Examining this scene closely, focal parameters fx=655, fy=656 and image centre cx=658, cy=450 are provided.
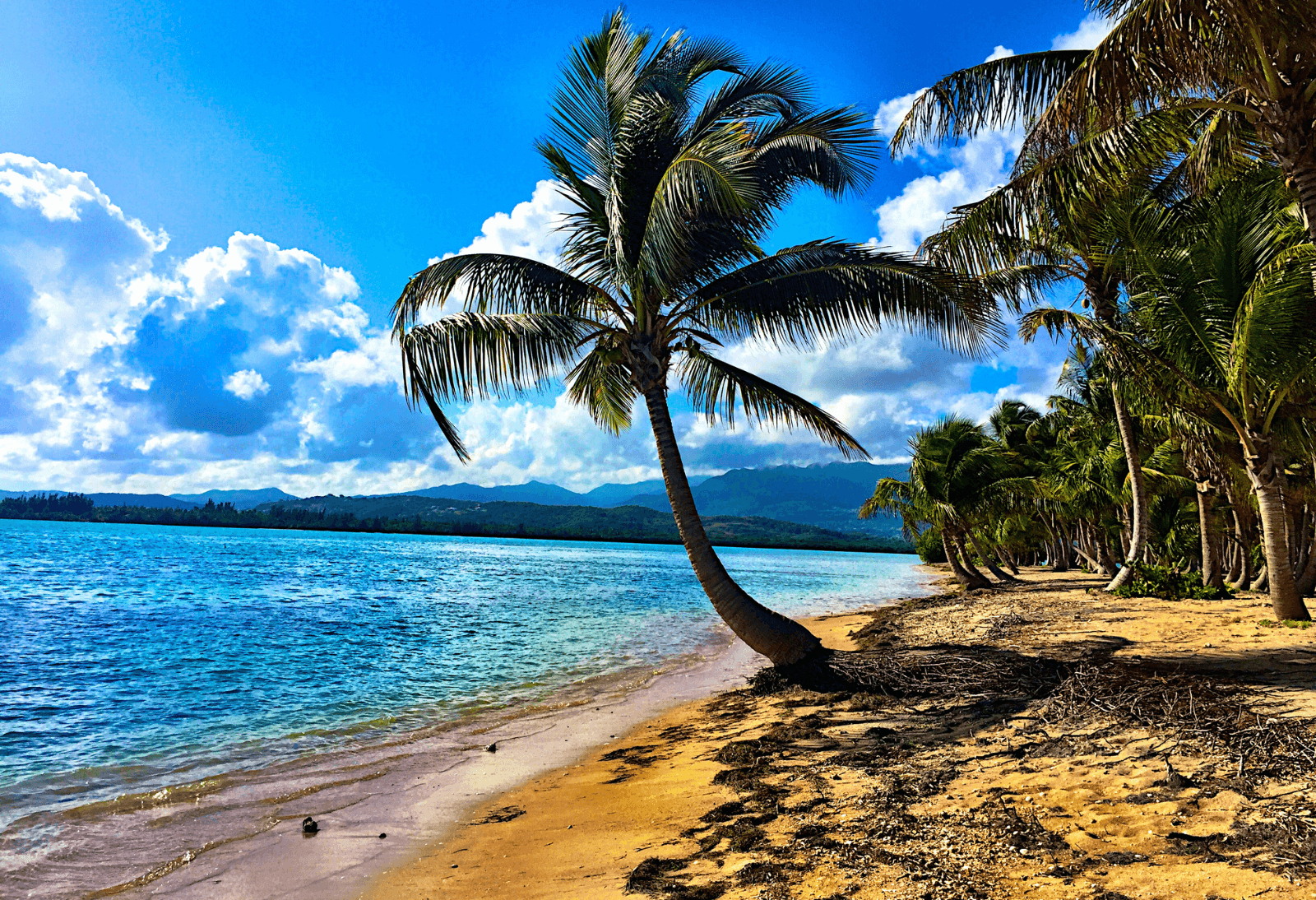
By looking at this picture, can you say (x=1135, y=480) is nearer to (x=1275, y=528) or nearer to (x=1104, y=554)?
(x=1275, y=528)

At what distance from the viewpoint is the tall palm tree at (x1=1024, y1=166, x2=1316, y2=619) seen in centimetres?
829

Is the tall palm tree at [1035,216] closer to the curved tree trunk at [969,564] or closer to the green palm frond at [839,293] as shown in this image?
the green palm frond at [839,293]

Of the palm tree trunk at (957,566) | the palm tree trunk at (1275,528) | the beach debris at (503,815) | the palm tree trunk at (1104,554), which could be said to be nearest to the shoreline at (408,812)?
the beach debris at (503,815)

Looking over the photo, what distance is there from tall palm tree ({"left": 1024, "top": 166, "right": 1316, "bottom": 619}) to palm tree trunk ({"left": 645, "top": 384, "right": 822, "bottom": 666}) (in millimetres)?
6691

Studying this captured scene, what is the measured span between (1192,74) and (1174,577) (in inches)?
559

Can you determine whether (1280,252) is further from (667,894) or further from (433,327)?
(433,327)

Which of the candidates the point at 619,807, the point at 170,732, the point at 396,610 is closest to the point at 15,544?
the point at 396,610

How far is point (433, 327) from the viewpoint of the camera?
9273mm

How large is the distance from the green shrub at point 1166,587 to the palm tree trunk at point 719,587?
1201 centimetres

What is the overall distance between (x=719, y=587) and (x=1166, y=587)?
44.0 ft

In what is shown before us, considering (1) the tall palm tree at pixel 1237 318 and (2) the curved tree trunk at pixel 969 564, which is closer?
(1) the tall palm tree at pixel 1237 318

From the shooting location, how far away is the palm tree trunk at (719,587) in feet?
30.0

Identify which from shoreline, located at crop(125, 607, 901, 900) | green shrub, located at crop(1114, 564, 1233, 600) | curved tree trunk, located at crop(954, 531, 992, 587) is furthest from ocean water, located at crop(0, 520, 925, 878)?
green shrub, located at crop(1114, 564, 1233, 600)

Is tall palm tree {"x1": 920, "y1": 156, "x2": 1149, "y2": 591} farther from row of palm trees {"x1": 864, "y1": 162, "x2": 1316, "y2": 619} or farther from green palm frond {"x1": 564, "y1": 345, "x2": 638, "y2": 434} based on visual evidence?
green palm frond {"x1": 564, "y1": 345, "x2": 638, "y2": 434}
